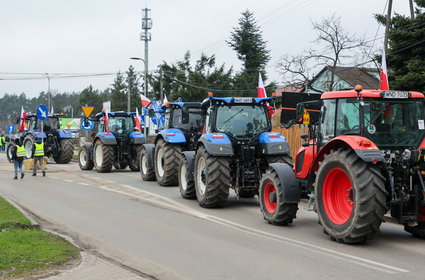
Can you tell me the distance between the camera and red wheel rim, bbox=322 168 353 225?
334 inches

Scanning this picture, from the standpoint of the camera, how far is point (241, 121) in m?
13.1

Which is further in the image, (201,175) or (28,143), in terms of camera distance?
(28,143)

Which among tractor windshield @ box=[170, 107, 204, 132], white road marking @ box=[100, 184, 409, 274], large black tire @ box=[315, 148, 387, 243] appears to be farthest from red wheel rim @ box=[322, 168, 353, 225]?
tractor windshield @ box=[170, 107, 204, 132]

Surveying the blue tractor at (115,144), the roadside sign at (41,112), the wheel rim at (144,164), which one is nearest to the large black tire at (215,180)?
the wheel rim at (144,164)

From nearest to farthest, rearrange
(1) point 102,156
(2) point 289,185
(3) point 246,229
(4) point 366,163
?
(4) point 366,163, (2) point 289,185, (3) point 246,229, (1) point 102,156

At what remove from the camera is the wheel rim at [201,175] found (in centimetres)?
1260

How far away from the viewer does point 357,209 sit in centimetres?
778

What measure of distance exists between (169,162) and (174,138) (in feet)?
2.47

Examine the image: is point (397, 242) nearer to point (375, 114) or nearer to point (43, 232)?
point (375, 114)

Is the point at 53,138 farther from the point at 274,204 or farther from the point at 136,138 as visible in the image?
the point at 274,204

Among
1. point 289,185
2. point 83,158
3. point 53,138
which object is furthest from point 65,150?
point 289,185

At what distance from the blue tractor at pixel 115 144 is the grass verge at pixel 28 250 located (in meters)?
11.9

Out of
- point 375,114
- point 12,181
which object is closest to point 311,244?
point 375,114

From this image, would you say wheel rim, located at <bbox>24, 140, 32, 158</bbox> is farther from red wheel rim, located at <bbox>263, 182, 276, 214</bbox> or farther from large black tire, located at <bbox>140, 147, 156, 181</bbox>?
red wheel rim, located at <bbox>263, 182, 276, 214</bbox>
